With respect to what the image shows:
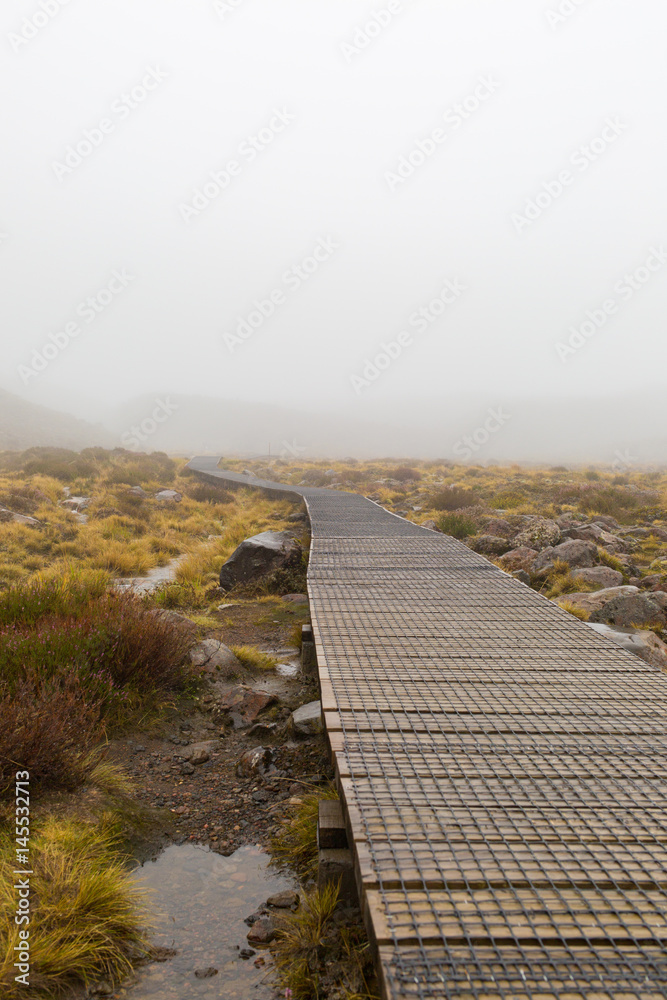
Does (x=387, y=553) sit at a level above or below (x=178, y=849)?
above

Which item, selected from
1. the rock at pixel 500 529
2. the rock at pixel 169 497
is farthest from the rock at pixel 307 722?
the rock at pixel 169 497

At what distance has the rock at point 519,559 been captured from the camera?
838 cm

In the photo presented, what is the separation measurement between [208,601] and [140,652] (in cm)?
318

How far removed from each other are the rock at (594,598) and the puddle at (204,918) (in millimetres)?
4603

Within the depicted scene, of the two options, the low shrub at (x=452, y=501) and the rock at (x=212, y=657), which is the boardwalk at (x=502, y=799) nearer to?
the rock at (x=212, y=657)

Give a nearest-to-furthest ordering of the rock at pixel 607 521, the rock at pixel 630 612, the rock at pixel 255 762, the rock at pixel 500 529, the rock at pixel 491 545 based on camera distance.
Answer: the rock at pixel 255 762
the rock at pixel 630 612
the rock at pixel 491 545
the rock at pixel 500 529
the rock at pixel 607 521

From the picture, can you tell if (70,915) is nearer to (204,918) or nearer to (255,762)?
(204,918)

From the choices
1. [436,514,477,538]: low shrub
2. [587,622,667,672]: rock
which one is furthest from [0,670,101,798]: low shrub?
[436,514,477,538]: low shrub

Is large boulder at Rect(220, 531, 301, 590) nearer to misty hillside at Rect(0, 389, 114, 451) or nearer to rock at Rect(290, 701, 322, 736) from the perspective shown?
rock at Rect(290, 701, 322, 736)

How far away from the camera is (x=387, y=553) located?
25.0 feet

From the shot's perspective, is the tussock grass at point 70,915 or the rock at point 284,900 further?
the rock at point 284,900

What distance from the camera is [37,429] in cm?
6244

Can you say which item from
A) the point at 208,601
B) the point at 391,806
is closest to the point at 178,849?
the point at 391,806

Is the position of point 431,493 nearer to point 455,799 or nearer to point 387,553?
point 387,553
